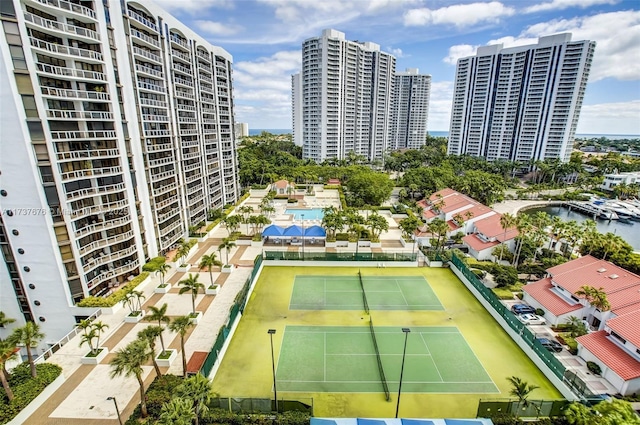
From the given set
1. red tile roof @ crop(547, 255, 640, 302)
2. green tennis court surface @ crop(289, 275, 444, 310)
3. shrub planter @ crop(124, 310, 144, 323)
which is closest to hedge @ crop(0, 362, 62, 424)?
shrub planter @ crop(124, 310, 144, 323)

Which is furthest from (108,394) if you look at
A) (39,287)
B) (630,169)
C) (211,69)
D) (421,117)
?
(421,117)

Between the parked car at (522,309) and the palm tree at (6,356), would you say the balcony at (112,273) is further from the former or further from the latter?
the parked car at (522,309)

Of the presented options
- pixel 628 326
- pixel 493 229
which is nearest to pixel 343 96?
pixel 493 229

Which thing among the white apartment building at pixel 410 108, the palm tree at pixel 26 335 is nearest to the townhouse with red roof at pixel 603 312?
the palm tree at pixel 26 335

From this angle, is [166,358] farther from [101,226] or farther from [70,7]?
[70,7]

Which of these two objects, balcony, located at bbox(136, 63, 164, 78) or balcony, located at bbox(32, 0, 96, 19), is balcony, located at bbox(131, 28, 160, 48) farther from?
balcony, located at bbox(32, 0, 96, 19)

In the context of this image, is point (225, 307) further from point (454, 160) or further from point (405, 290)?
point (454, 160)

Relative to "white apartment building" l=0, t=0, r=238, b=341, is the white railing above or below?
below
